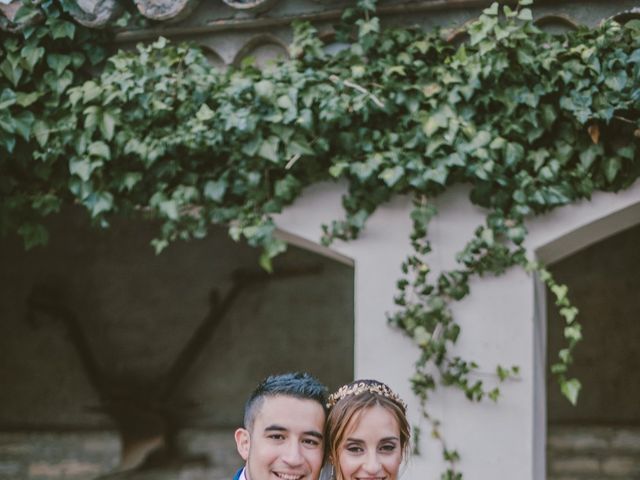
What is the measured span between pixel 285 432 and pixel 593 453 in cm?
433

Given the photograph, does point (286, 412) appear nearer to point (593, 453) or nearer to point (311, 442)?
point (311, 442)

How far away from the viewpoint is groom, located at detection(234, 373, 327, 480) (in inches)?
98.9

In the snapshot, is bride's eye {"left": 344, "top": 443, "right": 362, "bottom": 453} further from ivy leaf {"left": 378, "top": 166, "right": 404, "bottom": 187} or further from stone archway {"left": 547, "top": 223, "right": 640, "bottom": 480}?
stone archway {"left": 547, "top": 223, "right": 640, "bottom": 480}

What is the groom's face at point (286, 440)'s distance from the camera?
98.7 inches

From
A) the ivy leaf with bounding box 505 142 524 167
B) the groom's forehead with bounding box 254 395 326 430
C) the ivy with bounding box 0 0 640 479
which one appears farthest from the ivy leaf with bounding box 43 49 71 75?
the groom's forehead with bounding box 254 395 326 430

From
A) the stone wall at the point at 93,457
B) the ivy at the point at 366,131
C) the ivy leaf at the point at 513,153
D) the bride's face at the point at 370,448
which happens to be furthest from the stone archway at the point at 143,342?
the bride's face at the point at 370,448

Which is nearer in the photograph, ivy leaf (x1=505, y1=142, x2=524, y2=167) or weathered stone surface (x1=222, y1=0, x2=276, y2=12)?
ivy leaf (x1=505, y1=142, x2=524, y2=167)

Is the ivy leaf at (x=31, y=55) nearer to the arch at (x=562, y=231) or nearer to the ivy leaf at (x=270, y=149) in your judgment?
the ivy leaf at (x=270, y=149)

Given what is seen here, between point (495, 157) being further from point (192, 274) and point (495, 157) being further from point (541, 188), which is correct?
point (192, 274)

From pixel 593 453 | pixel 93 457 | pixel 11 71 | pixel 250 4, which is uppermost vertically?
pixel 250 4

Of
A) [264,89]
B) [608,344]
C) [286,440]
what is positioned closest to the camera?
[286,440]

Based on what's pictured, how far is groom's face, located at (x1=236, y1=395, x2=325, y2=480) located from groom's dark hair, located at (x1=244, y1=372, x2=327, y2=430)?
0.05 feet

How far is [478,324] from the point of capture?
4082 millimetres

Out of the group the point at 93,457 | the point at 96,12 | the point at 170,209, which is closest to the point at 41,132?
the point at 96,12
